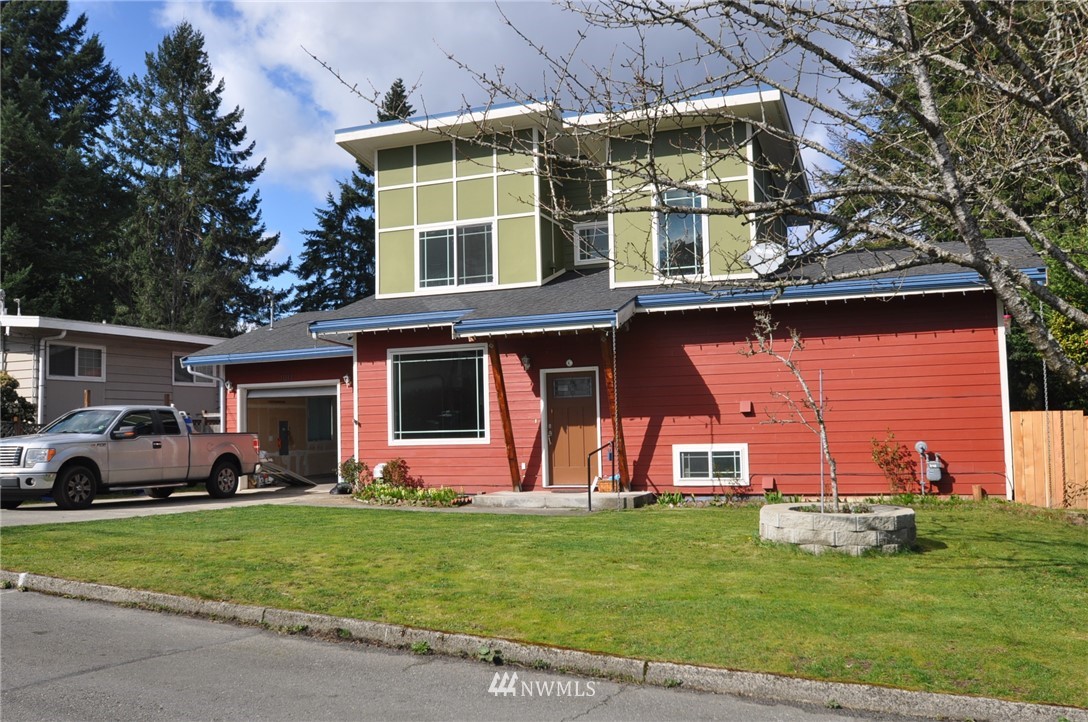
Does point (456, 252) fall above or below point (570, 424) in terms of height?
above

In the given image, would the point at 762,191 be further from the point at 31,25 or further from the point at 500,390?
the point at 31,25

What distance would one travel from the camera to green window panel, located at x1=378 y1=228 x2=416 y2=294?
66.0ft

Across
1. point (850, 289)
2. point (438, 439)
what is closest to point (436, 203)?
point (438, 439)

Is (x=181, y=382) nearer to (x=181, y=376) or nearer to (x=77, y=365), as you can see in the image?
(x=181, y=376)

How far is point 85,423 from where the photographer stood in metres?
16.8

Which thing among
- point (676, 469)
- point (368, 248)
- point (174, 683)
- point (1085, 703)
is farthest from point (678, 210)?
point (368, 248)

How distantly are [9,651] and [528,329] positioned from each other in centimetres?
1022

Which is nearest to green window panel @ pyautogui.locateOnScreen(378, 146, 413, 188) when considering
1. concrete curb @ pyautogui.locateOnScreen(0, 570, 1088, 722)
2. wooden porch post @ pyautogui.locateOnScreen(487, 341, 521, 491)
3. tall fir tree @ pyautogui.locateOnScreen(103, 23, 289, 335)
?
wooden porch post @ pyautogui.locateOnScreen(487, 341, 521, 491)

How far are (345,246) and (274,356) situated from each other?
97.8ft

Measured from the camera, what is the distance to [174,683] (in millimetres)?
5707

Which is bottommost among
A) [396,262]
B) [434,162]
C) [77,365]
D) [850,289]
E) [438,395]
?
[438,395]

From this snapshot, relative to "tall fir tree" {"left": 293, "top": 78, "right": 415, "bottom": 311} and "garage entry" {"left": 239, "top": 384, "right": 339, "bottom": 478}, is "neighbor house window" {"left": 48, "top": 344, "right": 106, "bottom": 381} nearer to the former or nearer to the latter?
"garage entry" {"left": 239, "top": 384, "right": 339, "bottom": 478}

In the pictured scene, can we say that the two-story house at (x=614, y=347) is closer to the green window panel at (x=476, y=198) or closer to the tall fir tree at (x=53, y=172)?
the green window panel at (x=476, y=198)

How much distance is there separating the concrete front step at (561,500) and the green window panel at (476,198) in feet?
21.0
